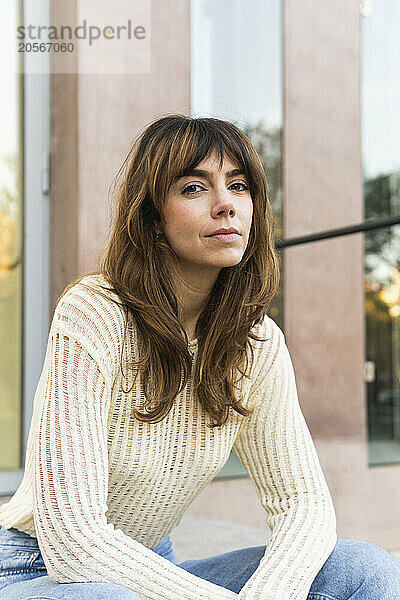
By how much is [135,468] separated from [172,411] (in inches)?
4.7

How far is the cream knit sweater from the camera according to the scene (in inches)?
47.9

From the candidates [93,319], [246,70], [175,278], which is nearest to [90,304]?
[93,319]

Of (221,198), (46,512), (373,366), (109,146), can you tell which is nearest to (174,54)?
→ (109,146)

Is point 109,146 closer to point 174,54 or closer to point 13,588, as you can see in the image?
point 174,54

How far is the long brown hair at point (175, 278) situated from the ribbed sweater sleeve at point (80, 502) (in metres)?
0.13

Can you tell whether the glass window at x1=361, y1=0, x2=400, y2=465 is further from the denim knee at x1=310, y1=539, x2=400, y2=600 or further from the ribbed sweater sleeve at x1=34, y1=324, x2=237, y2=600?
the ribbed sweater sleeve at x1=34, y1=324, x2=237, y2=600

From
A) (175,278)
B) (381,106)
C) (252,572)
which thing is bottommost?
(252,572)

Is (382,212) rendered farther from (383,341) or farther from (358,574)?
(358,574)

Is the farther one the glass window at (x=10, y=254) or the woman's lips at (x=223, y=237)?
the glass window at (x=10, y=254)

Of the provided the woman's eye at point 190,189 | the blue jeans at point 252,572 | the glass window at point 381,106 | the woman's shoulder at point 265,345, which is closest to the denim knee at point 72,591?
the blue jeans at point 252,572

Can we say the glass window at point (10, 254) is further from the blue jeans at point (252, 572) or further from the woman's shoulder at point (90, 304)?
the woman's shoulder at point (90, 304)

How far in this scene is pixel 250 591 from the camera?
1271 millimetres

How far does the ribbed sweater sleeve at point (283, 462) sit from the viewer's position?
1435mm

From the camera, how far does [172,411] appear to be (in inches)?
56.9
